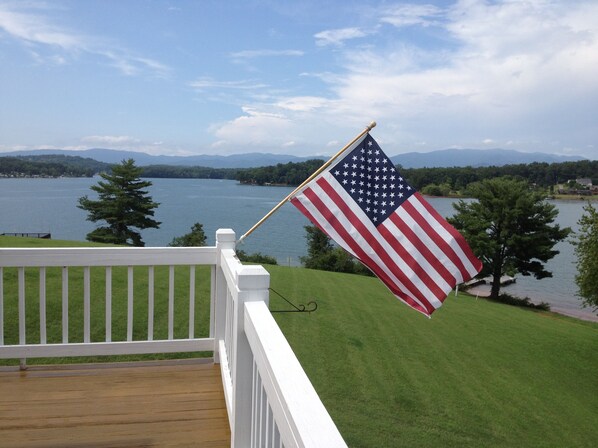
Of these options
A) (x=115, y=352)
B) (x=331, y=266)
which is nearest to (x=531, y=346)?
(x=115, y=352)

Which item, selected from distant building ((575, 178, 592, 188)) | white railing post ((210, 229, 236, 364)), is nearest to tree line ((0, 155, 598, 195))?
distant building ((575, 178, 592, 188))

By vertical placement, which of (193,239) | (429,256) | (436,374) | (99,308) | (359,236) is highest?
(359,236)

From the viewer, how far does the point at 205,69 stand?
5747 cm

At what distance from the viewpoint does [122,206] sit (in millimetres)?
42719

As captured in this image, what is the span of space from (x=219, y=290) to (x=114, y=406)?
0.97 m

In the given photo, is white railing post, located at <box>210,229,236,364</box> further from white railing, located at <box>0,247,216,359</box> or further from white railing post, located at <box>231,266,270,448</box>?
white railing post, located at <box>231,266,270,448</box>

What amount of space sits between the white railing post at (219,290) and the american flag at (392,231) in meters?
0.53

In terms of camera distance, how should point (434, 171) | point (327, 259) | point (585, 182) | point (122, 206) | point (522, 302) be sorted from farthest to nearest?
point (585, 182) → point (122, 206) → point (327, 259) → point (522, 302) → point (434, 171)

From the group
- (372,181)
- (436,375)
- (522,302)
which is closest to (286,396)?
(372,181)

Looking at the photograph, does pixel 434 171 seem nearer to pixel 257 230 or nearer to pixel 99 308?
pixel 99 308

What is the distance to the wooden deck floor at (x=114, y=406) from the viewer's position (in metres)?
2.56

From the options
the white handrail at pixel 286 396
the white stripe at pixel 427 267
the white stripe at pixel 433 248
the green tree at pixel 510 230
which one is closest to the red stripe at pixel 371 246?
the white stripe at pixel 427 267

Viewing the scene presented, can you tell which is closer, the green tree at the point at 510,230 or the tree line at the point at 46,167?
the green tree at the point at 510,230

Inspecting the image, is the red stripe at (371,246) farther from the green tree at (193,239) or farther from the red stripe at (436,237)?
the green tree at (193,239)
